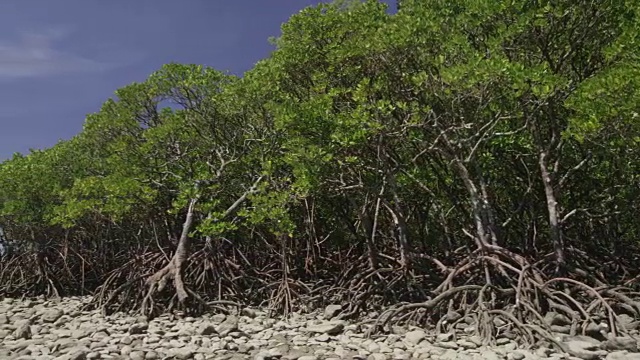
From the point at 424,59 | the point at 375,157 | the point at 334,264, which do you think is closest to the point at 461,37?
the point at 424,59

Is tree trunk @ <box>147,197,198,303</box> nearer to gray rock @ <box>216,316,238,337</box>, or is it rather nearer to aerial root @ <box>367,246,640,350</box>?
gray rock @ <box>216,316,238,337</box>

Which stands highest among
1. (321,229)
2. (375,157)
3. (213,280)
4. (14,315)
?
(375,157)

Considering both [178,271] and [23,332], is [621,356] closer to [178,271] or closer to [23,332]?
[178,271]

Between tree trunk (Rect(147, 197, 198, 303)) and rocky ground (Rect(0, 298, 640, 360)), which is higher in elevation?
tree trunk (Rect(147, 197, 198, 303))

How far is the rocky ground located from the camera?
6.63 m

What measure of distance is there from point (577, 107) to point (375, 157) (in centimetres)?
397

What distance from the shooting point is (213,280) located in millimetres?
11680

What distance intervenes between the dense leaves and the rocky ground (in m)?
0.67

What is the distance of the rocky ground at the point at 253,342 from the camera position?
6.63 metres

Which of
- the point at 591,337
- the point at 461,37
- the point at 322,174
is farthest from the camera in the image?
the point at 322,174

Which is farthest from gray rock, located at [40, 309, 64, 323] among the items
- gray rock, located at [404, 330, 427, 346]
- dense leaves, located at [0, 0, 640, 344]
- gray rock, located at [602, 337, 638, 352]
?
gray rock, located at [602, 337, 638, 352]

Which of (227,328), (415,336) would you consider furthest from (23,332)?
(415,336)

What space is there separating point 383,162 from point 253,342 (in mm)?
3811

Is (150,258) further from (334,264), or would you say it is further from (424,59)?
(424,59)
